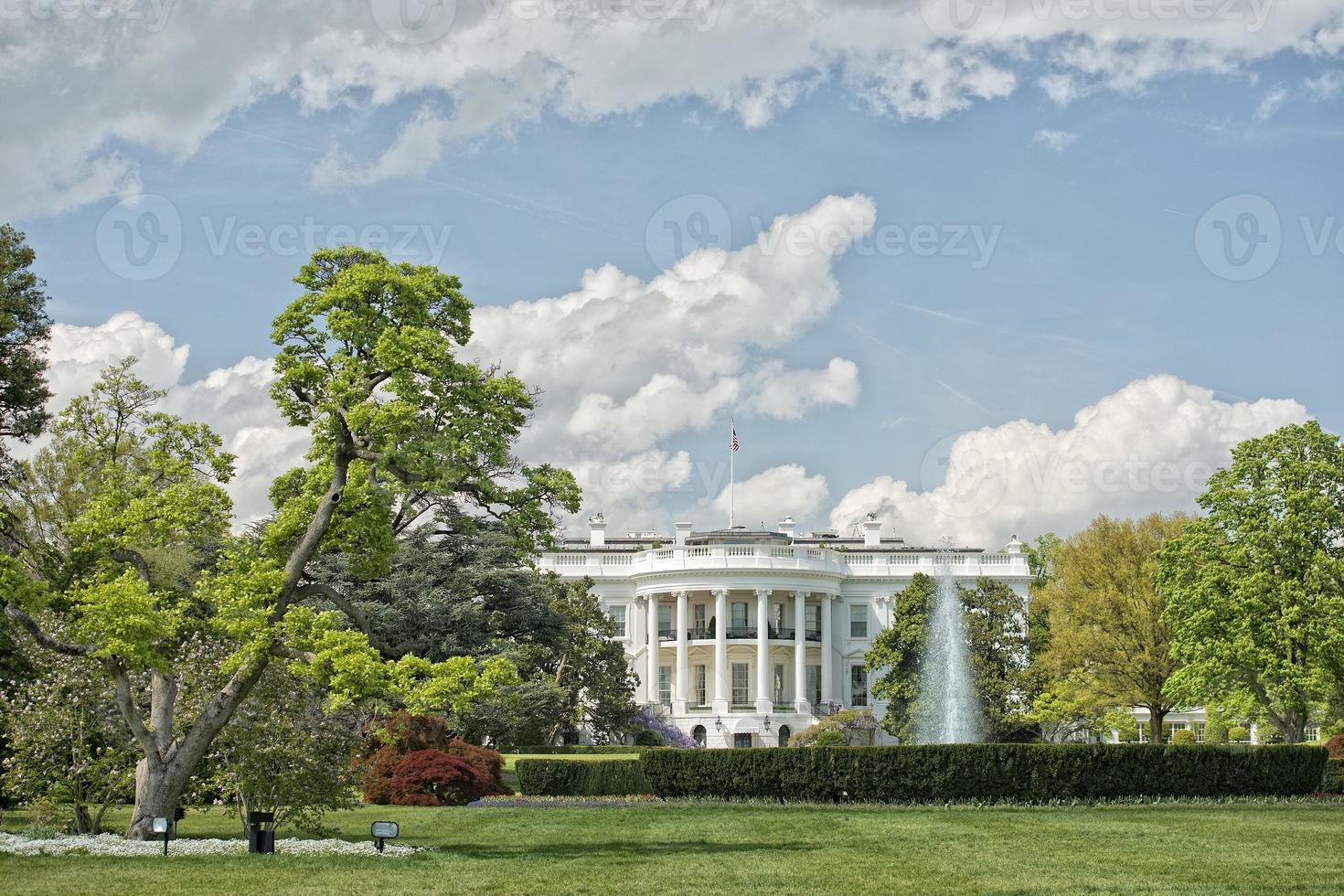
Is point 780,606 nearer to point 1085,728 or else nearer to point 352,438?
point 1085,728

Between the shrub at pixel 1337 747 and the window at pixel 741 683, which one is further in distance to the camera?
the window at pixel 741 683

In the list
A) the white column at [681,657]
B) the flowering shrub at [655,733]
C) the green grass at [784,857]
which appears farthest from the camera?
the white column at [681,657]

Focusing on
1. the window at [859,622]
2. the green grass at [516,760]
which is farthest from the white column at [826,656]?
the green grass at [516,760]

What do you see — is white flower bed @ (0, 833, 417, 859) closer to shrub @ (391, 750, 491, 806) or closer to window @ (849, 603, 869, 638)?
shrub @ (391, 750, 491, 806)

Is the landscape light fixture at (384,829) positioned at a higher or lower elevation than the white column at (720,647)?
lower

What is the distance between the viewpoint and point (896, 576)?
73312 millimetres

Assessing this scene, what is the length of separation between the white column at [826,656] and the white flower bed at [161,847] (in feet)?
170

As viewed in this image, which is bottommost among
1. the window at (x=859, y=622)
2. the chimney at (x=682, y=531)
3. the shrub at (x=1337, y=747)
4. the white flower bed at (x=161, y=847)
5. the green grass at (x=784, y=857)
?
the green grass at (x=784, y=857)

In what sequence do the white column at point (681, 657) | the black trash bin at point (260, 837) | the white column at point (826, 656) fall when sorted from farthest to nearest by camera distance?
the white column at point (826, 656), the white column at point (681, 657), the black trash bin at point (260, 837)

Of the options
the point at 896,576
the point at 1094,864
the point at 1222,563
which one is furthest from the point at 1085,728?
the point at 1094,864

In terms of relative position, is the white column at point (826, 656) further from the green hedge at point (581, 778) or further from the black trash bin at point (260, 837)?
the black trash bin at point (260, 837)

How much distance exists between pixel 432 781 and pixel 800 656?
3967cm

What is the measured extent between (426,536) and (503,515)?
68.2ft

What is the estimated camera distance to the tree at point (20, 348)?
30844mm
